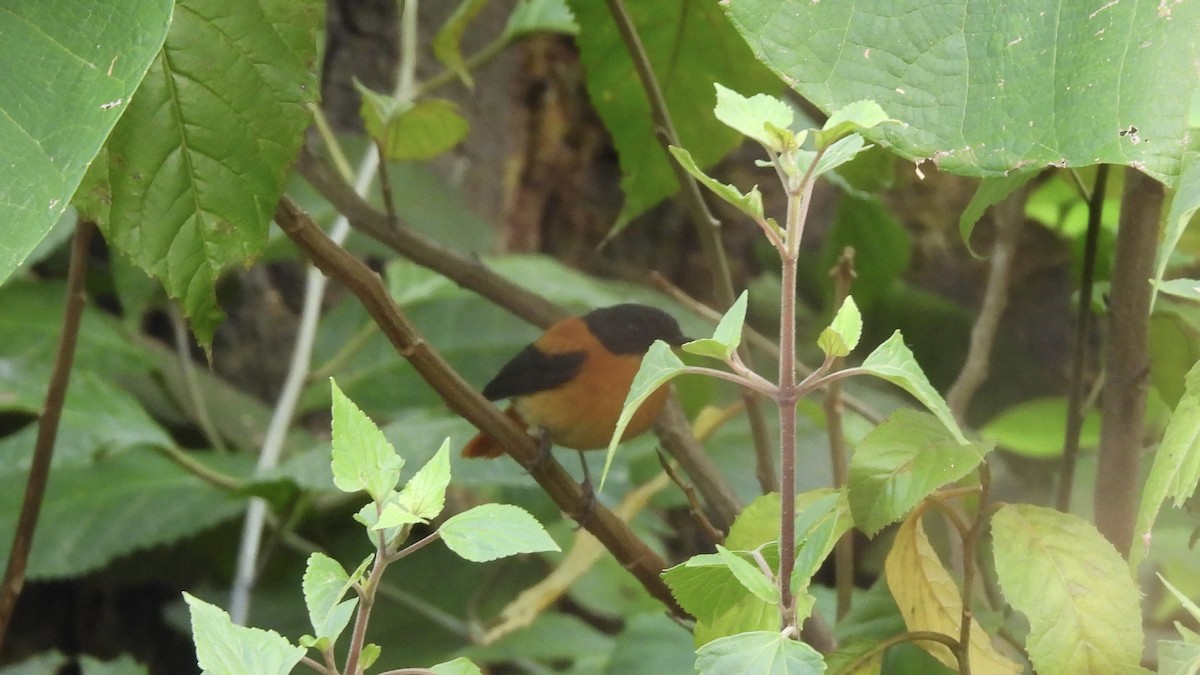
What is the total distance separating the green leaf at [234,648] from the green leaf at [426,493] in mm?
61

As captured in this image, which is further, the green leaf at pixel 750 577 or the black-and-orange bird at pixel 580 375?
the black-and-orange bird at pixel 580 375

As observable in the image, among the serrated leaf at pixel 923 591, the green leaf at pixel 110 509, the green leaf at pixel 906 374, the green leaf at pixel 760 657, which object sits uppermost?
the green leaf at pixel 906 374

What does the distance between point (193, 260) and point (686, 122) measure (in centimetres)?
47

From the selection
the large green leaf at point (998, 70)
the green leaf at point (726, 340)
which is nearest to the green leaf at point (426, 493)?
the green leaf at point (726, 340)

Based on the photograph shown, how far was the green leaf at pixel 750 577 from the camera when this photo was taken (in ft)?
1.46

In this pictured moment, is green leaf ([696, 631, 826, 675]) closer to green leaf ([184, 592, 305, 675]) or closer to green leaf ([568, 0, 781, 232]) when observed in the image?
green leaf ([184, 592, 305, 675])

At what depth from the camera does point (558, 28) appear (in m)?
1.35

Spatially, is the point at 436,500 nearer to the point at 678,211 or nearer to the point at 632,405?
the point at 632,405

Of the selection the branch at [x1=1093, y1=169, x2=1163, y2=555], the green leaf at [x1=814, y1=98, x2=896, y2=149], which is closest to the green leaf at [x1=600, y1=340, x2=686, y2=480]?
the green leaf at [x1=814, y1=98, x2=896, y2=149]

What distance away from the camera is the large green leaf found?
0.45m

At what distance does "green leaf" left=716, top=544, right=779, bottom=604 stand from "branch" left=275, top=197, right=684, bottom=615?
10.4 inches

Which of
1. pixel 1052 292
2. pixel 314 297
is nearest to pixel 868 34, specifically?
pixel 314 297

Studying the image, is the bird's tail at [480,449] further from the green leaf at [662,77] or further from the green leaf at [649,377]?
the green leaf at [649,377]

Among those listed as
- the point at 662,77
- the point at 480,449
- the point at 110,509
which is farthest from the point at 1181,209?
the point at 110,509
